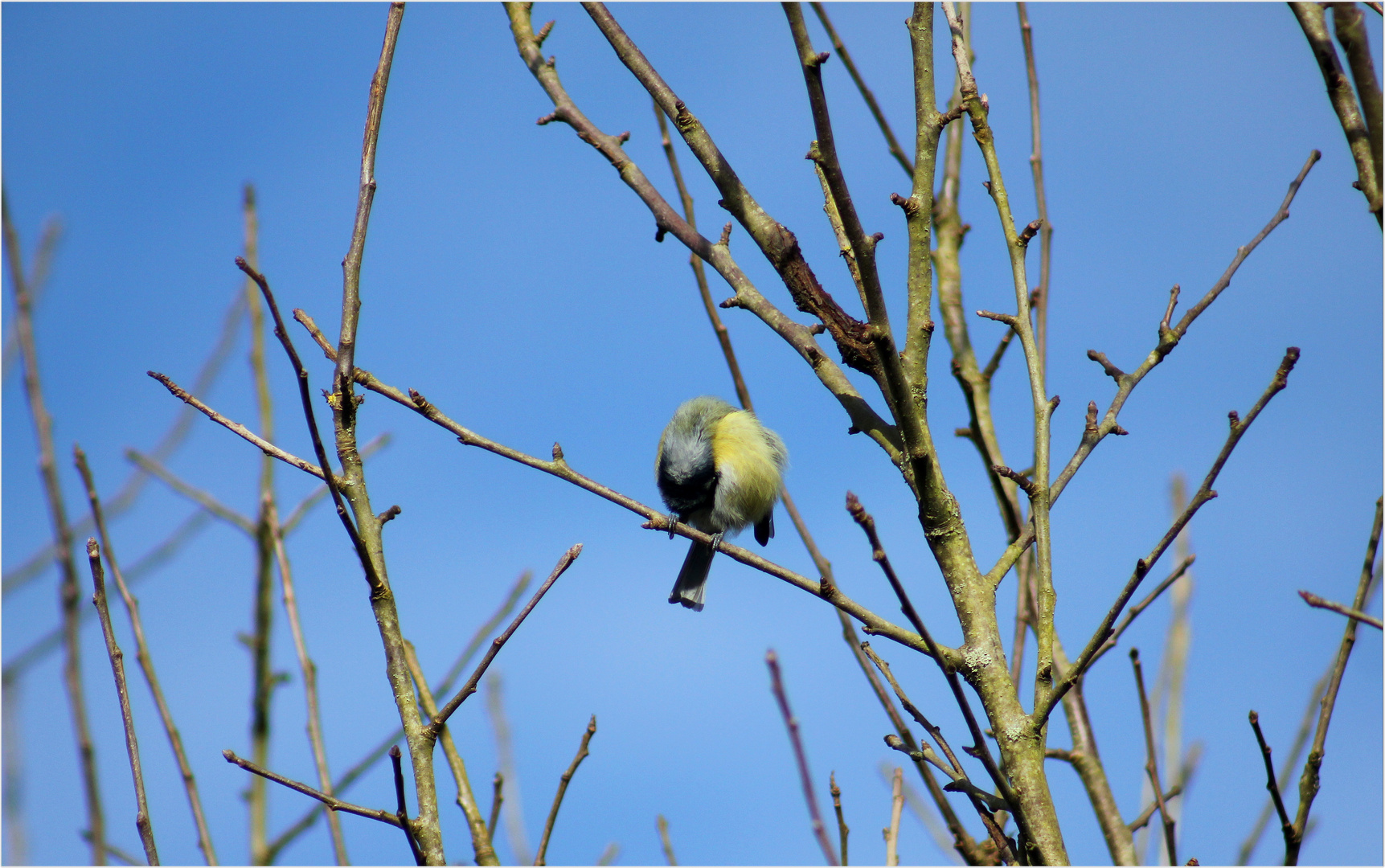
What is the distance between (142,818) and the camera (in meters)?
2.00

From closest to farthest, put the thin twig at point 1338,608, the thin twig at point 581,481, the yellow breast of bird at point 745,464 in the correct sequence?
Result: 1. the thin twig at point 1338,608
2. the thin twig at point 581,481
3. the yellow breast of bird at point 745,464

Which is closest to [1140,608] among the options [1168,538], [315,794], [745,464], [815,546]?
[1168,538]

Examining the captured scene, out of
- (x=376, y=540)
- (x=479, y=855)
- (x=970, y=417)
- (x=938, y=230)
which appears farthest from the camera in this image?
(x=938, y=230)

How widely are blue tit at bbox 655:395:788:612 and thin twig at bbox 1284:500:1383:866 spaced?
357 cm

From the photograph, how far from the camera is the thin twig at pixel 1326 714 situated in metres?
2.21

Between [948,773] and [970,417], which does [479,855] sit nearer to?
[948,773]

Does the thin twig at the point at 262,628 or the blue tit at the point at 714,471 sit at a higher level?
the blue tit at the point at 714,471

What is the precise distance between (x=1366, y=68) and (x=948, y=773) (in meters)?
1.68

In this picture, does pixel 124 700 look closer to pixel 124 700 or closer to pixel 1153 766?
pixel 124 700

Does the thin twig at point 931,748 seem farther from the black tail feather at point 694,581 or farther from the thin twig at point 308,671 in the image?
the black tail feather at point 694,581

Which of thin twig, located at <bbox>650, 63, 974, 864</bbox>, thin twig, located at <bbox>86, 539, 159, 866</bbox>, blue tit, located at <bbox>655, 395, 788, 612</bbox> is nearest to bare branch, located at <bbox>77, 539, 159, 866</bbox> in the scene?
thin twig, located at <bbox>86, 539, 159, 866</bbox>

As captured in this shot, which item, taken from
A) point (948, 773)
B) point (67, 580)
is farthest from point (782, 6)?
point (67, 580)

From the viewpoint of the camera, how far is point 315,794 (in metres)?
2.11

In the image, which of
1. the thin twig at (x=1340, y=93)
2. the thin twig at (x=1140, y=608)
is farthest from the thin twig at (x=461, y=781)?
the thin twig at (x=1340, y=93)
